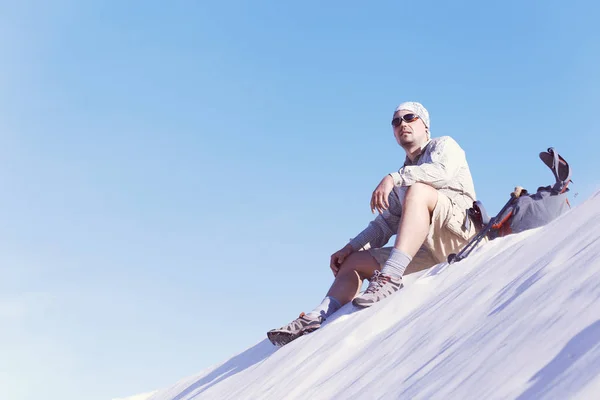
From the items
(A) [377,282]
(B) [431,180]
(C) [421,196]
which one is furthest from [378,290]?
(B) [431,180]

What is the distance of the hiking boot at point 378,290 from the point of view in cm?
346

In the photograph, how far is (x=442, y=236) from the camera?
12.6 feet

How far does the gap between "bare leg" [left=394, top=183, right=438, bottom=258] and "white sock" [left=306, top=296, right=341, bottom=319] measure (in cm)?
53

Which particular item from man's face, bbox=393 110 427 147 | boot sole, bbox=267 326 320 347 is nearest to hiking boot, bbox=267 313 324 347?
boot sole, bbox=267 326 320 347

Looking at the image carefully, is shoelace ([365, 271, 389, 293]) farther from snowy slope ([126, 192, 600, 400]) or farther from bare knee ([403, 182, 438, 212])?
bare knee ([403, 182, 438, 212])

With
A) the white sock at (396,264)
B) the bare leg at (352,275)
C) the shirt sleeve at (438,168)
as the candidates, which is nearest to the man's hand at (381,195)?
the shirt sleeve at (438,168)

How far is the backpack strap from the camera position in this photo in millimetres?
3688

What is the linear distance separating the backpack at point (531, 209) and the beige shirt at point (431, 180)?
0.23 metres

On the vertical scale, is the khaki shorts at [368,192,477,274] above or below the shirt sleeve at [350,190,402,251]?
below

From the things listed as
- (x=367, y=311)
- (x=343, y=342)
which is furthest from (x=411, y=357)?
(x=367, y=311)

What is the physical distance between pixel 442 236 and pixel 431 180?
0.32 m

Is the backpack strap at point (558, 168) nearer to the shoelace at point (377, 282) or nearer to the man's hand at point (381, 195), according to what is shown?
the man's hand at point (381, 195)

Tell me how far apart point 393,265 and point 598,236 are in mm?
1442

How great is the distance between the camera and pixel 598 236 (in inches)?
86.7
